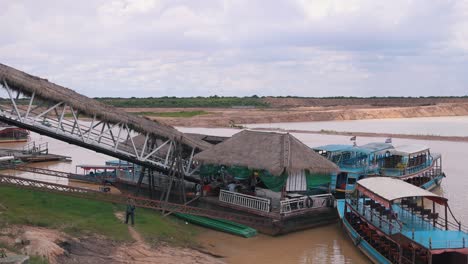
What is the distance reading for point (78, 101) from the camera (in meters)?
18.2

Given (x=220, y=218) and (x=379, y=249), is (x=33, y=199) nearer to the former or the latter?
(x=220, y=218)

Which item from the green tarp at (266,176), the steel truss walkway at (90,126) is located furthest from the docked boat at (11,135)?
the green tarp at (266,176)

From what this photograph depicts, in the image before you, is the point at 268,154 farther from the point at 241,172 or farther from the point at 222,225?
the point at 222,225

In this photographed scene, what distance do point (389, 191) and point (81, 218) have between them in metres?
10.4

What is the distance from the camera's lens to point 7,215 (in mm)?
14945

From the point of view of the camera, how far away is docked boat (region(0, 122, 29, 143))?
1997 inches

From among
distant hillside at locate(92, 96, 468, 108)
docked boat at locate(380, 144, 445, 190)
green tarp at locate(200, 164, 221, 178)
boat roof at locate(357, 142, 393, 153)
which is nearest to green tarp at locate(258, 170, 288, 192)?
green tarp at locate(200, 164, 221, 178)

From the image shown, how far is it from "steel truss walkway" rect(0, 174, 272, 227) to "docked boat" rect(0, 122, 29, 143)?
35234 millimetres

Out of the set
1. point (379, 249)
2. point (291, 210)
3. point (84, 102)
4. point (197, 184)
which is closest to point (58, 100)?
point (84, 102)

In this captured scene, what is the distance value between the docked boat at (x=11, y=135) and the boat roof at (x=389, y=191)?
43.0 m

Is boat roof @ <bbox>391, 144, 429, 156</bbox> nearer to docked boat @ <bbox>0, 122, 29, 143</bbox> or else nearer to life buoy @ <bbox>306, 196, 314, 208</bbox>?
life buoy @ <bbox>306, 196, 314, 208</bbox>

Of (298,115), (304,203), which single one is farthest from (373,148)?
(298,115)

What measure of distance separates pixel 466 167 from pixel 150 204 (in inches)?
1109

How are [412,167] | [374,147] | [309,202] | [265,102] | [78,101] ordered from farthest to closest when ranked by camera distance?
[265,102], [412,167], [374,147], [309,202], [78,101]
